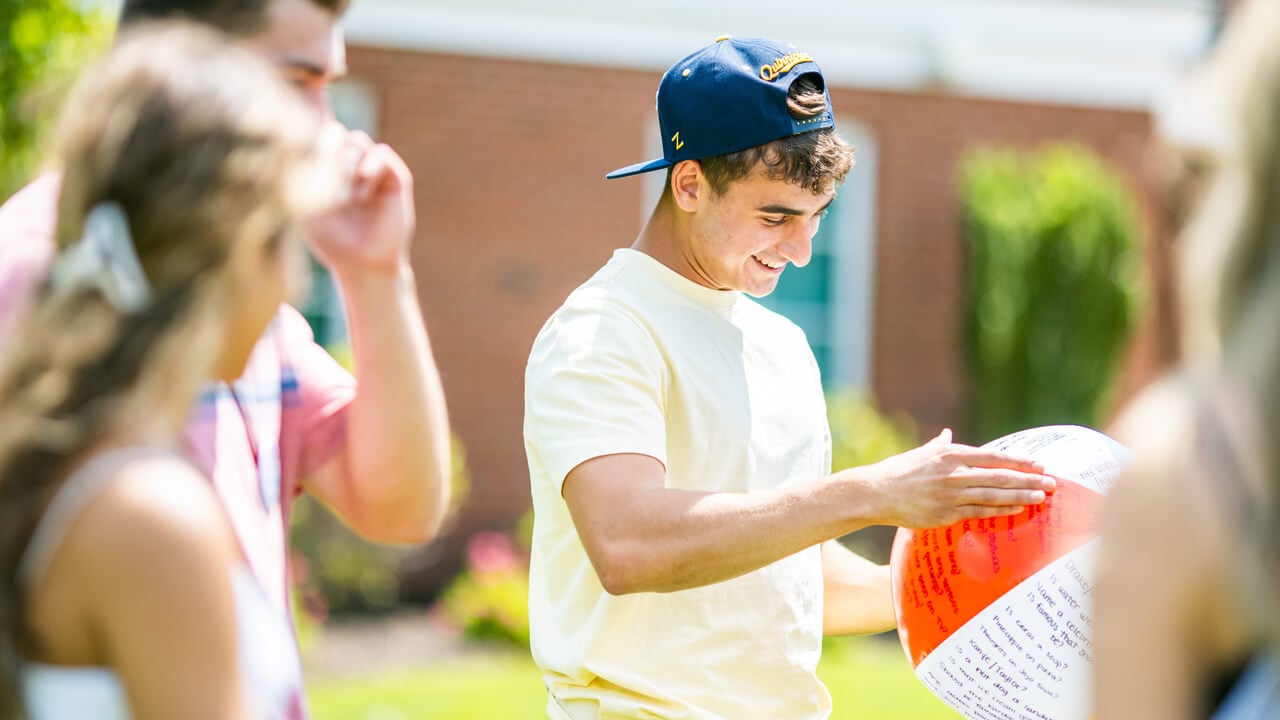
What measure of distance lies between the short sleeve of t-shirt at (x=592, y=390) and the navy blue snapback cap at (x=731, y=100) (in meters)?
0.37

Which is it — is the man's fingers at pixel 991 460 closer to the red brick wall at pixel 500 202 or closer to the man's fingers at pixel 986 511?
the man's fingers at pixel 986 511

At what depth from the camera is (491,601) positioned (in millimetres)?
9008

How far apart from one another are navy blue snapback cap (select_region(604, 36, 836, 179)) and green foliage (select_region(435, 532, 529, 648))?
586cm

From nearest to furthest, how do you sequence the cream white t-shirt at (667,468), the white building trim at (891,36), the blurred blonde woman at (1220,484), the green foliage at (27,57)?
the blurred blonde woman at (1220,484) < the cream white t-shirt at (667,468) < the green foliage at (27,57) < the white building trim at (891,36)

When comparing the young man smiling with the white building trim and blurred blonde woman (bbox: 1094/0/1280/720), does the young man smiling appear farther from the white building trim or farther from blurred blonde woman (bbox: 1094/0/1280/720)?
the white building trim

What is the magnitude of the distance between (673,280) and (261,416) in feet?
3.23

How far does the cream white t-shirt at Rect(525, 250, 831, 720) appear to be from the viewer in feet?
8.68

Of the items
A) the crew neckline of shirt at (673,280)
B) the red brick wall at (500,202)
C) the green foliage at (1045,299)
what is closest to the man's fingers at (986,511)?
the crew neckline of shirt at (673,280)

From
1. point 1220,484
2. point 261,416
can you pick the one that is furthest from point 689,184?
point 1220,484

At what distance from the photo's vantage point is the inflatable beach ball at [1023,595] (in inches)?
101

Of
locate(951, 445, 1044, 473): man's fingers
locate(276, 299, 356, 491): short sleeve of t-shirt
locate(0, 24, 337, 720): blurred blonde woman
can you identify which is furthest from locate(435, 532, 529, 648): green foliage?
locate(0, 24, 337, 720): blurred blonde woman

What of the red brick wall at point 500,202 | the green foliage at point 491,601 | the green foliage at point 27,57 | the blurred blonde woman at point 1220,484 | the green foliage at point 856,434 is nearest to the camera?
the blurred blonde woman at point 1220,484

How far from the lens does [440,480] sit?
2348 mm

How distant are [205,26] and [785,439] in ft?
4.56
